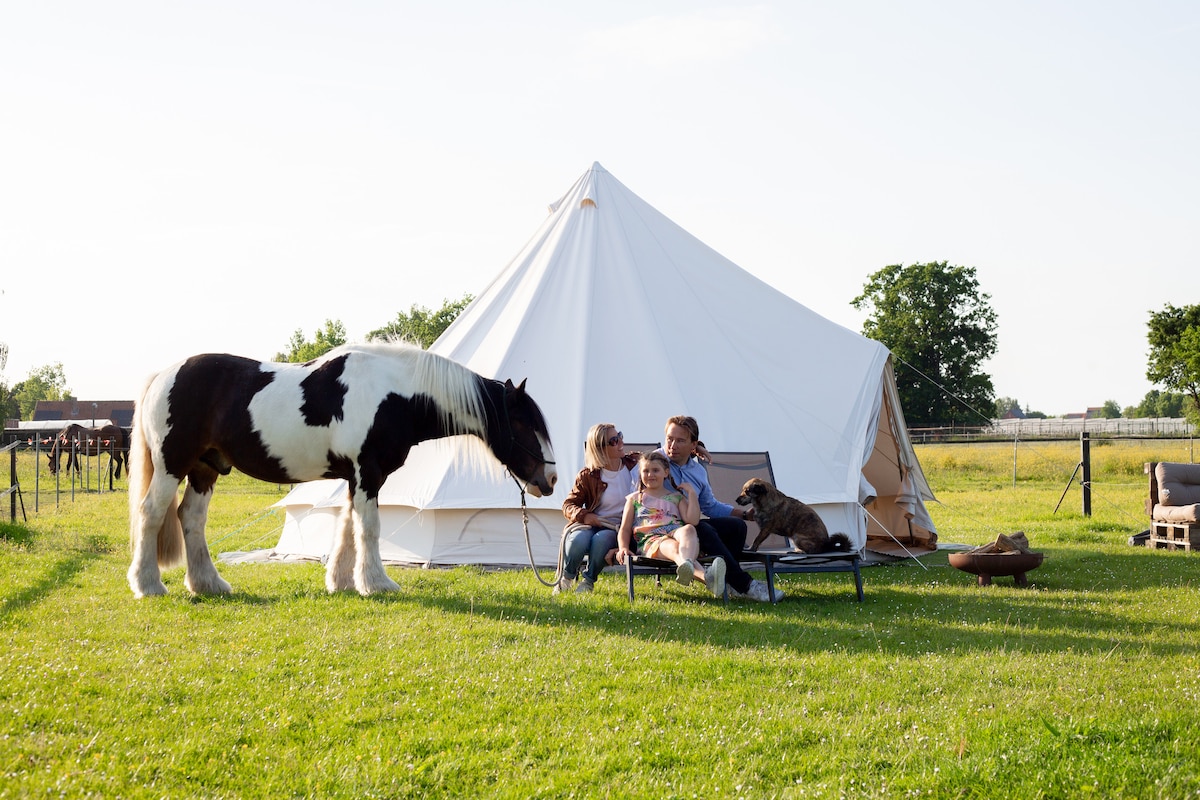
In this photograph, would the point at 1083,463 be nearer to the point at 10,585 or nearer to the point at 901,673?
the point at 901,673

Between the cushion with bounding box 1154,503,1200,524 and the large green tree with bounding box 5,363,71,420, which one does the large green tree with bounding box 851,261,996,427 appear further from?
the large green tree with bounding box 5,363,71,420

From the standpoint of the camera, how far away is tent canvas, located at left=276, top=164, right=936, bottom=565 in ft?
26.1

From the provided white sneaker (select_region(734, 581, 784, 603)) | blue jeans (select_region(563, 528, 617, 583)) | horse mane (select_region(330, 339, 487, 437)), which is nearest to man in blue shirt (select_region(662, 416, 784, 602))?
white sneaker (select_region(734, 581, 784, 603))

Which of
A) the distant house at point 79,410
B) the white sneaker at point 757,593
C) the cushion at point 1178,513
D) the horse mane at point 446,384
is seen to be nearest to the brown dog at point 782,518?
the white sneaker at point 757,593

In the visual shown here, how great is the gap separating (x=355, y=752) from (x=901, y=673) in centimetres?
238

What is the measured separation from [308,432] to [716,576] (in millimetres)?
2790

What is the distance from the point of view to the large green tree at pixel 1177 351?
38.8 metres

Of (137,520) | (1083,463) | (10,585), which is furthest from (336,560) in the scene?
(1083,463)

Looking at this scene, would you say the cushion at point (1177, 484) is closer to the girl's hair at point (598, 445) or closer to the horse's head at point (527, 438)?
the girl's hair at point (598, 445)

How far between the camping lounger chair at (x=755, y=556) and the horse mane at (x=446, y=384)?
1487 millimetres

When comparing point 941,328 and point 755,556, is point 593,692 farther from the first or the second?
point 941,328

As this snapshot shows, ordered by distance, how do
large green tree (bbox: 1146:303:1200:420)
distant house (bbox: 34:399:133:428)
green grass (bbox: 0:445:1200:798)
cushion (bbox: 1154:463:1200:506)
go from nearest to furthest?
green grass (bbox: 0:445:1200:798) → cushion (bbox: 1154:463:1200:506) → large green tree (bbox: 1146:303:1200:420) → distant house (bbox: 34:399:133:428)

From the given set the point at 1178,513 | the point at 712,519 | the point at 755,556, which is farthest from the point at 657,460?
the point at 1178,513

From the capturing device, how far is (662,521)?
241 inches
